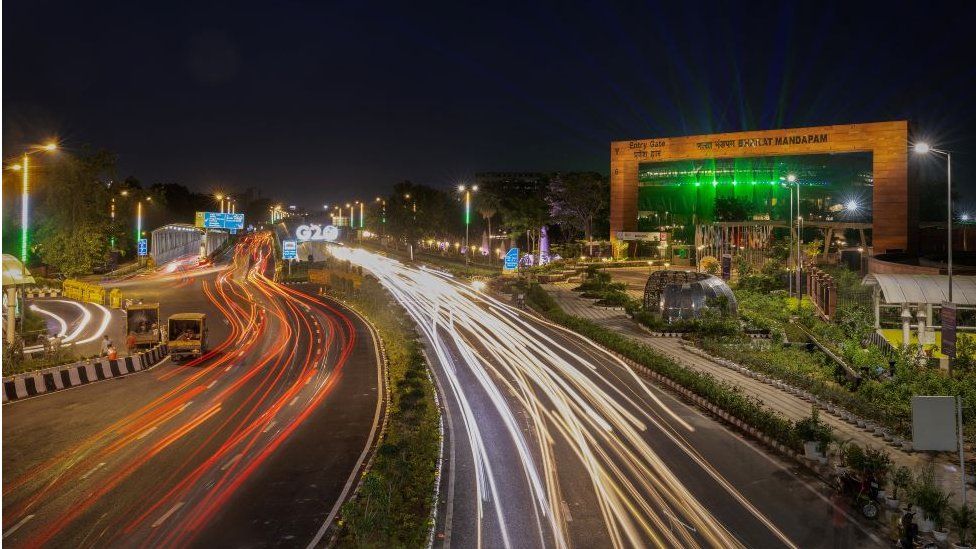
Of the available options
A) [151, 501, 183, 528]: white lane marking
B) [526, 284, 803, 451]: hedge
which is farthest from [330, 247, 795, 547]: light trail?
[151, 501, 183, 528]: white lane marking

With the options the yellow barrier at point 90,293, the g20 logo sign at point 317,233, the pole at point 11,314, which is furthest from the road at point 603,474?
the g20 logo sign at point 317,233

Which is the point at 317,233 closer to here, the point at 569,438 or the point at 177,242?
the point at 177,242

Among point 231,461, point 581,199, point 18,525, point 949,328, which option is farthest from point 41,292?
point 581,199

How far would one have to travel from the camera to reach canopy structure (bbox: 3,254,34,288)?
31000 mm

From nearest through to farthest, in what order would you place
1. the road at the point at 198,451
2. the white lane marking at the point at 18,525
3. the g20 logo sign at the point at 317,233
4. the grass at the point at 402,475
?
the grass at the point at 402,475, the white lane marking at the point at 18,525, the road at the point at 198,451, the g20 logo sign at the point at 317,233

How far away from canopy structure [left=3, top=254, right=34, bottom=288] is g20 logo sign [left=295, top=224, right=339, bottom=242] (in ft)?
208

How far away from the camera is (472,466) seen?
16.7 metres

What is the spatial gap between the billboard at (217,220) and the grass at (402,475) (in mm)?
82238

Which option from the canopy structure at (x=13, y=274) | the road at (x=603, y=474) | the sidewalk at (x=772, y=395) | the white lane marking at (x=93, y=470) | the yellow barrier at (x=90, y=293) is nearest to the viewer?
the road at (x=603, y=474)

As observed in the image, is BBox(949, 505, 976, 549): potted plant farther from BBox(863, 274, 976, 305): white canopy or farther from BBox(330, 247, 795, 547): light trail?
BBox(863, 274, 976, 305): white canopy

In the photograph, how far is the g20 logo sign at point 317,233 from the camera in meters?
96.8

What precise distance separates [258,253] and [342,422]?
3698 inches

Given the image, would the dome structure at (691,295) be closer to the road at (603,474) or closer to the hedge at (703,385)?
the hedge at (703,385)

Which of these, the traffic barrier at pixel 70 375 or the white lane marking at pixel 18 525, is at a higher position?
the traffic barrier at pixel 70 375
